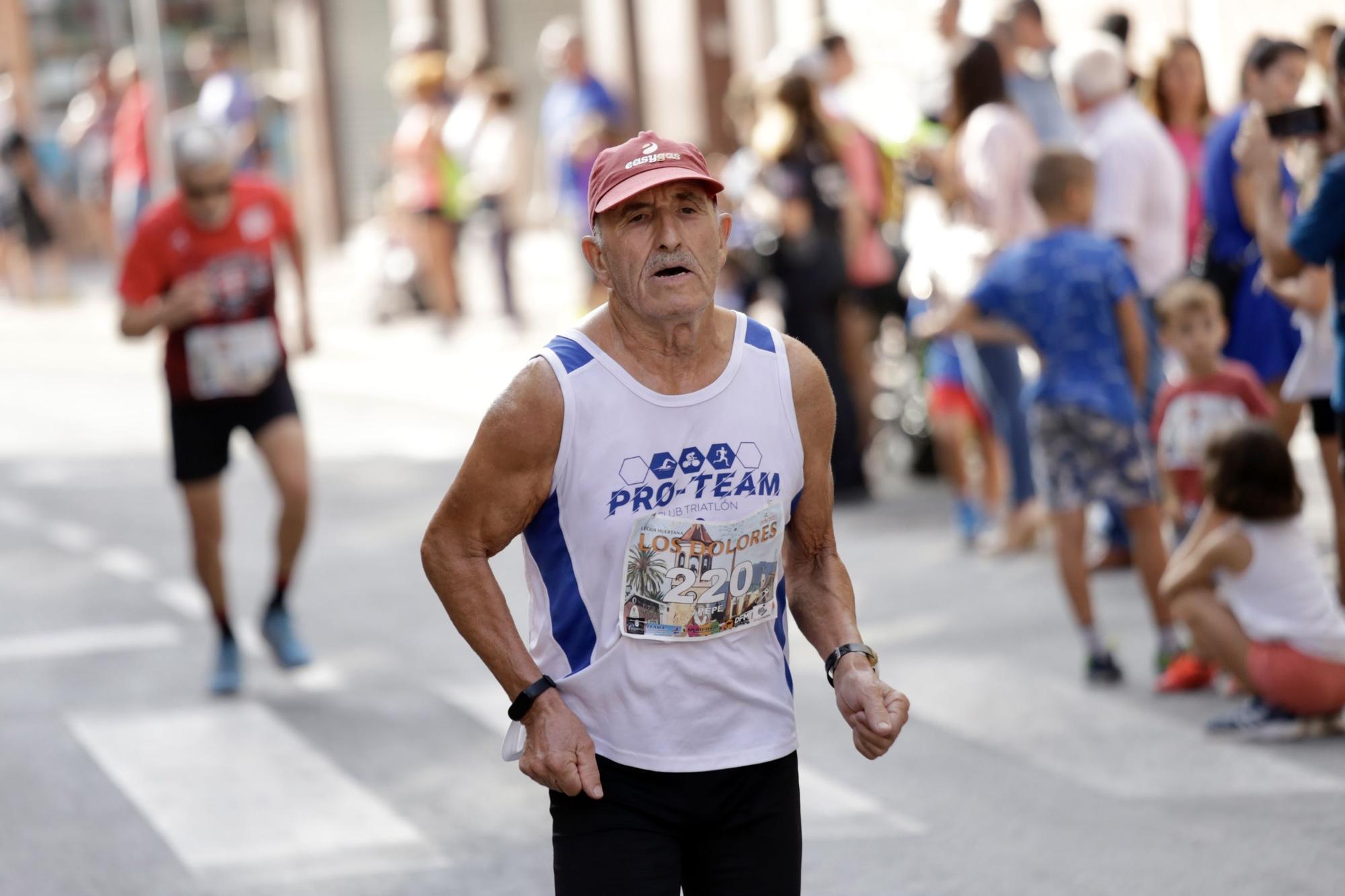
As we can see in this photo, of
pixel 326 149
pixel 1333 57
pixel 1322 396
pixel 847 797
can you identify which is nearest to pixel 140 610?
pixel 847 797

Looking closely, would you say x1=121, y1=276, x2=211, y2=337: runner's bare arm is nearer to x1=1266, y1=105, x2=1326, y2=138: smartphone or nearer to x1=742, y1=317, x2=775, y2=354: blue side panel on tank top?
x1=1266, y1=105, x2=1326, y2=138: smartphone

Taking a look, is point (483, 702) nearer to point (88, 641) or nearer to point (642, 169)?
point (88, 641)

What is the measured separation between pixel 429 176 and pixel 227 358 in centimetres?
1022

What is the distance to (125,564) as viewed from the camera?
11039mm

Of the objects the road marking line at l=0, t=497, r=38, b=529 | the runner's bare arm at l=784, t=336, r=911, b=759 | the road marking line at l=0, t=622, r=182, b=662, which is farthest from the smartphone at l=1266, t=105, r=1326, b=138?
the road marking line at l=0, t=497, r=38, b=529

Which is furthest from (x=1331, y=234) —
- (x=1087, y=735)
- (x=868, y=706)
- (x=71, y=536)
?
(x=71, y=536)

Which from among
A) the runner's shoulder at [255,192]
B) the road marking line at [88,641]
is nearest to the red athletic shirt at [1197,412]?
the runner's shoulder at [255,192]

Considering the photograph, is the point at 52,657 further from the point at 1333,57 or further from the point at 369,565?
the point at 1333,57

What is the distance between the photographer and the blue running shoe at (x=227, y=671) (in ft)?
27.1

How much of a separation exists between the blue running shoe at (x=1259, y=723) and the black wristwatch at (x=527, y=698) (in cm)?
367

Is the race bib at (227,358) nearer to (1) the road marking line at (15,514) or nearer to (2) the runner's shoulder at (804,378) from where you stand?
(2) the runner's shoulder at (804,378)

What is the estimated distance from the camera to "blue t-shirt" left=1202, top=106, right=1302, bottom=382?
8406 millimetres

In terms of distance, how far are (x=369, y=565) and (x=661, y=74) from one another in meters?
12.3

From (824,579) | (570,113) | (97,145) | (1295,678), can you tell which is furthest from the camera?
(97,145)
